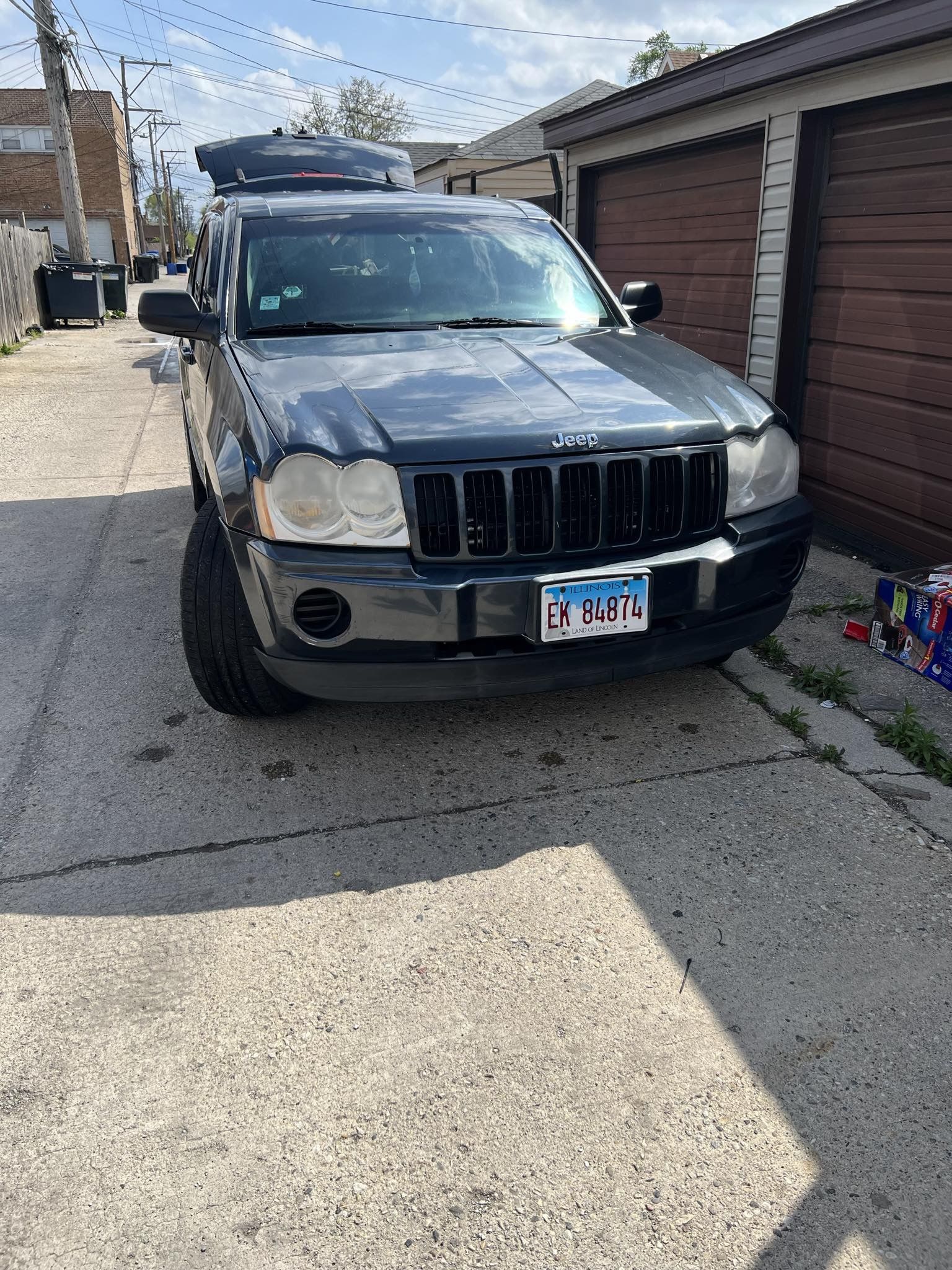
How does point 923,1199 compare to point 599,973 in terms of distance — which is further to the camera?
point 599,973

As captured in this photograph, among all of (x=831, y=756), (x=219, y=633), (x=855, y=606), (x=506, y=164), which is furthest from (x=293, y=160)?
(x=506, y=164)

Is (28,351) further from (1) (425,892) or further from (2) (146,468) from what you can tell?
(1) (425,892)

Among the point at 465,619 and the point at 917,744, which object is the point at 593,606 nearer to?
the point at 465,619

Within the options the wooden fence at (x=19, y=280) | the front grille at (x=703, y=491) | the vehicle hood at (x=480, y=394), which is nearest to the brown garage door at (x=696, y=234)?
the vehicle hood at (x=480, y=394)

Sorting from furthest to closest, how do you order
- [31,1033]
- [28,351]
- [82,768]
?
1. [28,351]
2. [82,768]
3. [31,1033]

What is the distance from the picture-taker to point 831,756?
3.40 meters

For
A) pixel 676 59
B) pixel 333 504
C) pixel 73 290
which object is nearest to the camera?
pixel 333 504

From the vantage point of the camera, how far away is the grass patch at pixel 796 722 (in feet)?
11.8

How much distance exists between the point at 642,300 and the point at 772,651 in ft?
6.05

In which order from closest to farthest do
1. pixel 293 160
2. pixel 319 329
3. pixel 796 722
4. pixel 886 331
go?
pixel 796 722 → pixel 319 329 → pixel 886 331 → pixel 293 160

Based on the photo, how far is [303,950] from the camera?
2.54 m

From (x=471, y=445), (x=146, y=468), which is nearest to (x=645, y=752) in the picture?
(x=471, y=445)

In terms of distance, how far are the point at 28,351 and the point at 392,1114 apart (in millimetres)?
17276

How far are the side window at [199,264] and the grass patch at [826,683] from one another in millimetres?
3435
